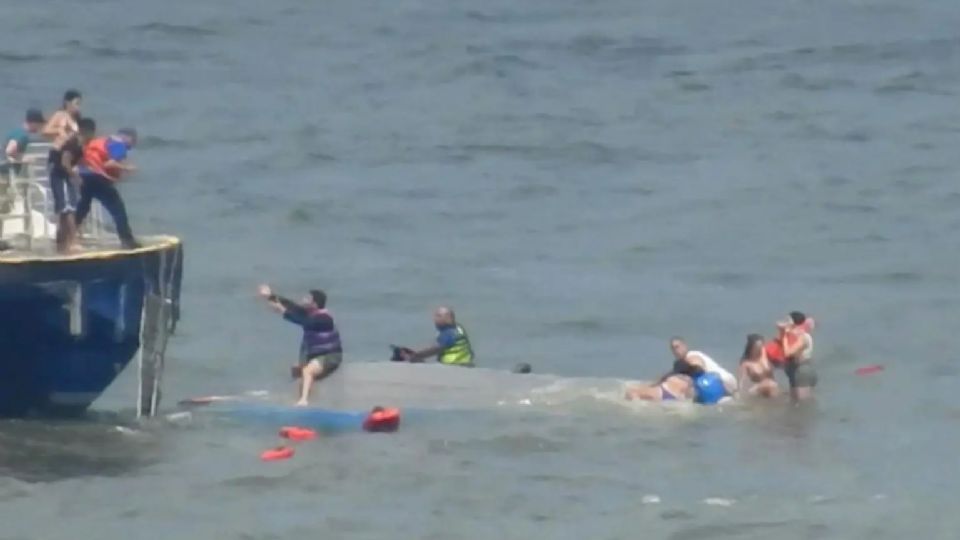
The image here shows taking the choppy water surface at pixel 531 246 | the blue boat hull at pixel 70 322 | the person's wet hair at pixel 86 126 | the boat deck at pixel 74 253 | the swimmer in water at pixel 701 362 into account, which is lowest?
the choppy water surface at pixel 531 246

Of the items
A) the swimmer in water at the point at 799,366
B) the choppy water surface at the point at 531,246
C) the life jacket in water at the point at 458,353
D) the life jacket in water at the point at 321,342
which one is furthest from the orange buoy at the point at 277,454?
the swimmer in water at the point at 799,366

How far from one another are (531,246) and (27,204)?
2128 cm

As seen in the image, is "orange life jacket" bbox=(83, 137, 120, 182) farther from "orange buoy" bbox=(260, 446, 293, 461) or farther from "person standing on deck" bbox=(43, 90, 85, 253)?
"orange buoy" bbox=(260, 446, 293, 461)

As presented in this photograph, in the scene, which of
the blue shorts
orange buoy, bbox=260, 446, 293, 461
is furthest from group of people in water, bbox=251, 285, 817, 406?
the blue shorts

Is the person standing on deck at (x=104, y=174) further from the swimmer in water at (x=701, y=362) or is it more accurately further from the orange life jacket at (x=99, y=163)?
the swimmer in water at (x=701, y=362)

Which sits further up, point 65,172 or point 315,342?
point 65,172

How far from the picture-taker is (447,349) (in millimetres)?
33438

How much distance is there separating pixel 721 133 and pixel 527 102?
20.3 feet

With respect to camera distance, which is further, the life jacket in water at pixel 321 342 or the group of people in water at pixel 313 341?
the life jacket in water at pixel 321 342

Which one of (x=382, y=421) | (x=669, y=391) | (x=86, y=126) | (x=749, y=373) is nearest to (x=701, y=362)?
(x=669, y=391)

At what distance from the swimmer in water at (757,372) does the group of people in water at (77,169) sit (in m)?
8.86

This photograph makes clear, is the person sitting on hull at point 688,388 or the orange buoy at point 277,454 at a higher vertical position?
the person sitting on hull at point 688,388

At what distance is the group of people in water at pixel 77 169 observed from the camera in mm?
27906

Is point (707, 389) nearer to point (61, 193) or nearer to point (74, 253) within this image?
point (74, 253)
